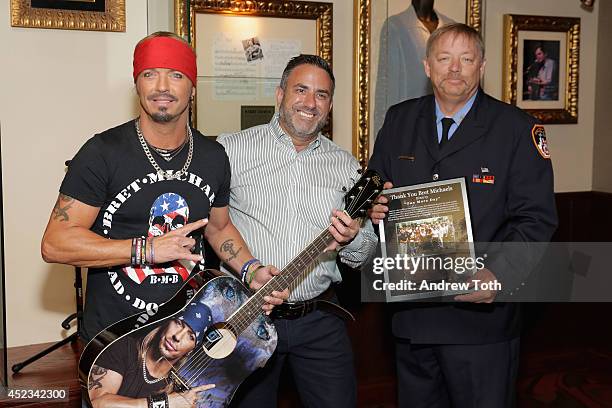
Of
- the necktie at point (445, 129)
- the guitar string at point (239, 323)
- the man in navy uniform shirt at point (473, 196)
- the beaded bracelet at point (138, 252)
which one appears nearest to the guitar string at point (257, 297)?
the guitar string at point (239, 323)

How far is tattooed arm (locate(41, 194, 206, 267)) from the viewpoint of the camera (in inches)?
81.0

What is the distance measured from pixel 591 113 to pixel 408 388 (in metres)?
2.74

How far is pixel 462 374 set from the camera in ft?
8.04

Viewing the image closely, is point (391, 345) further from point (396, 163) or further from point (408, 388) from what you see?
point (396, 163)

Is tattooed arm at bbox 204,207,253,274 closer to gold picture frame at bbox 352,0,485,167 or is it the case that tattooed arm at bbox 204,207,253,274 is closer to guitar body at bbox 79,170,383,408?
→ guitar body at bbox 79,170,383,408

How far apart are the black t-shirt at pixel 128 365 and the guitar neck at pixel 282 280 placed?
1.00 feet

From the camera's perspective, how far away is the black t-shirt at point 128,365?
2.04 m

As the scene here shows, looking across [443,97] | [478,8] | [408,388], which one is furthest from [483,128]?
[478,8]

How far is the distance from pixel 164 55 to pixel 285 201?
2.03ft

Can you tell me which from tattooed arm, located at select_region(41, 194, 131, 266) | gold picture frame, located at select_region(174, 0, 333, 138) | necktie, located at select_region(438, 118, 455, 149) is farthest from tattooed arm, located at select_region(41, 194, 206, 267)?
gold picture frame, located at select_region(174, 0, 333, 138)

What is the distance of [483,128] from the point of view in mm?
2410
